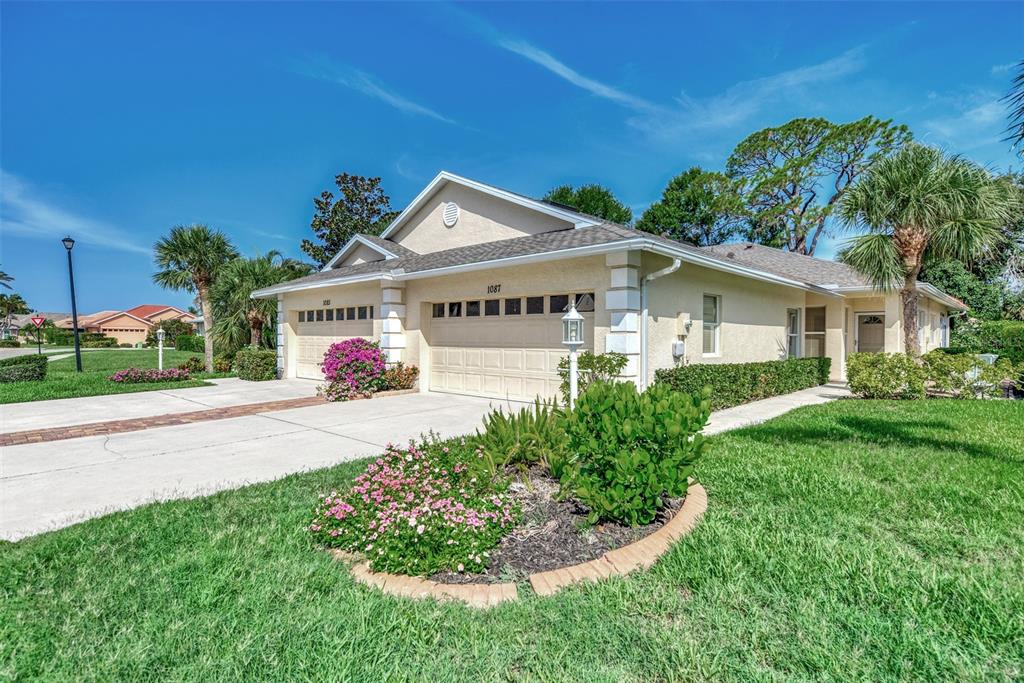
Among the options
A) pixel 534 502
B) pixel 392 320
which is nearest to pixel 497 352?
pixel 392 320

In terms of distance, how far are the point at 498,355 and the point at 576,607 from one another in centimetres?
866

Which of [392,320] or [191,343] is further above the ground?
[392,320]

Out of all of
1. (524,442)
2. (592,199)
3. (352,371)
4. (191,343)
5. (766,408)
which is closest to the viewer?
(524,442)

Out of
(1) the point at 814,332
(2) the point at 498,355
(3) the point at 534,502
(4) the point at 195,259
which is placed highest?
(4) the point at 195,259

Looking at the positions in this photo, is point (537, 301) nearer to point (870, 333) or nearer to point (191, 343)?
point (870, 333)

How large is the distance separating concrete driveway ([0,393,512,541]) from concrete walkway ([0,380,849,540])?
0.04 ft

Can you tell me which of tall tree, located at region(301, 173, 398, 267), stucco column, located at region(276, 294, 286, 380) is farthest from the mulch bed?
tall tree, located at region(301, 173, 398, 267)

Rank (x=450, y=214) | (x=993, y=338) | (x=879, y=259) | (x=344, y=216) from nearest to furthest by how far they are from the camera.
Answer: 1. (x=879, y=259)
2. (x=450, y=214)
3. (x=993, y=338)
4. (x=344, y=216)

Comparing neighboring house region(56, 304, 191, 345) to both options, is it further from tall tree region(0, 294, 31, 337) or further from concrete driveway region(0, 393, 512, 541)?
concrete driveway region(0, 393, 512, 541)

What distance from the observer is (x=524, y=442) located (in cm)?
495

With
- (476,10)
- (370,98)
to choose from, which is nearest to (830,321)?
(476,10)

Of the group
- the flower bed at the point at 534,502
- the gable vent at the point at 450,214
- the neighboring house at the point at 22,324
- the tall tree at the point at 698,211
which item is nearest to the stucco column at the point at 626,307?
the flower bed at the point at 534,502

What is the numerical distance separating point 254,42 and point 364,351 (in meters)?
7.48

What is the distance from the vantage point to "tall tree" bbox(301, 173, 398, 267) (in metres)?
33.6
